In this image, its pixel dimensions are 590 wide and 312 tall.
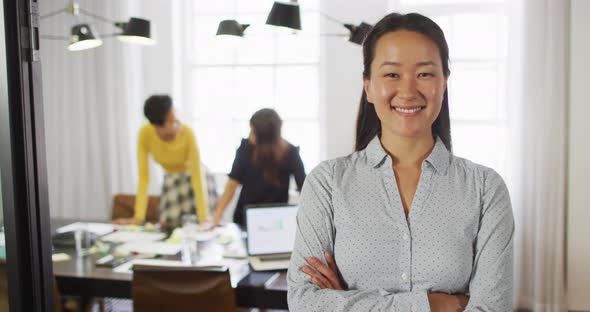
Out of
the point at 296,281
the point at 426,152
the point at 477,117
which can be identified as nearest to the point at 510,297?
the point at 426,152

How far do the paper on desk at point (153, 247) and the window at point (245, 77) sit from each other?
6.69 ft

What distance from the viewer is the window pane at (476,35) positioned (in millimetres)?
4484

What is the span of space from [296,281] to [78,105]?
417 cm

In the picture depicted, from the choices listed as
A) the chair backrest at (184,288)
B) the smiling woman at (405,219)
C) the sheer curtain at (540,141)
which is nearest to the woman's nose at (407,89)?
the smiling woman at (405,219)

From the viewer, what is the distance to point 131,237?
3.30m

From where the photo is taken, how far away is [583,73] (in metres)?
3.95

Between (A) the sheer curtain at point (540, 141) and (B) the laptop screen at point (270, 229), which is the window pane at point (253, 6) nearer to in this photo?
(A) the sheer curtain at point (540, 141)

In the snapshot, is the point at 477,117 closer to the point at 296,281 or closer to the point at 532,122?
the point at 532,122

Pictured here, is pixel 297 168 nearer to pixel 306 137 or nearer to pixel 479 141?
pixel 306 137

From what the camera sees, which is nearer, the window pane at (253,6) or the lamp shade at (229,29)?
the lamp shade at (229,29)

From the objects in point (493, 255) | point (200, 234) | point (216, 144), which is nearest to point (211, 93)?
point (216, 144)

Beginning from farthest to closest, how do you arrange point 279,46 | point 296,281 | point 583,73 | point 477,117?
1. point 279,46
2. point 477,117
3. point 583,73
4. point 296,281

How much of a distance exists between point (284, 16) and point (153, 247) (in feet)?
4.87

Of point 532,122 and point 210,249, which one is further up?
point 532,122
